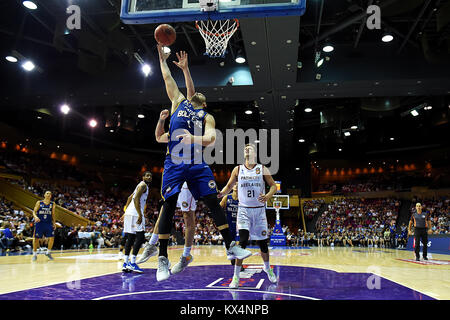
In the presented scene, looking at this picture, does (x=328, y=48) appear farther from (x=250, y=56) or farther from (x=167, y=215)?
(x=167, y=215)

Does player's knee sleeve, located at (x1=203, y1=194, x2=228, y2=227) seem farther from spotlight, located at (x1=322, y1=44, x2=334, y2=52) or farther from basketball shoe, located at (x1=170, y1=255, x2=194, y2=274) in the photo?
spotlight, located at (x1=322, y1=44, x2=334, y2=52)

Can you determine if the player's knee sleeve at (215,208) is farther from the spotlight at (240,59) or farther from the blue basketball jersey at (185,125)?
the spotlight at (240,59)

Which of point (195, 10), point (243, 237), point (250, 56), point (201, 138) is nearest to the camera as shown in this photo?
point (201, 138)

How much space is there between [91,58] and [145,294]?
1012 cm

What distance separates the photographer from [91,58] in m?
12.1

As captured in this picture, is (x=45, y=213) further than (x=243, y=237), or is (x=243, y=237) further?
(x=45, y=213)

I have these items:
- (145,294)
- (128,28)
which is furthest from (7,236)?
(145,294)

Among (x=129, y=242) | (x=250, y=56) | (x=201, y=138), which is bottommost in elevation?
(x=129, y=242)

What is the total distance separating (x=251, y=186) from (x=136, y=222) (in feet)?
9.15

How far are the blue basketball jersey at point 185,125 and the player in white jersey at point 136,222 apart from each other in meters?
3.27

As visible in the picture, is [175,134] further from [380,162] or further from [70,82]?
[380,162]

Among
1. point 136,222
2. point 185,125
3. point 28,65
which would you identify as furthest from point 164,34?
point 28,65

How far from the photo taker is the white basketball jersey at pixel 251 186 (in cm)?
537

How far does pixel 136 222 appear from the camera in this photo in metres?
6.83
